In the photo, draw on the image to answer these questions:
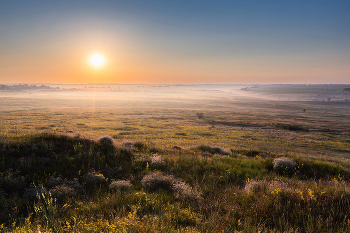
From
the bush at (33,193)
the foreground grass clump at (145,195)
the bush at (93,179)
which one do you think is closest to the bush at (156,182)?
the foreground grass clump at (145,195)

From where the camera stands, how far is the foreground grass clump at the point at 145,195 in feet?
12.2

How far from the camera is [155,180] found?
6.30 metres

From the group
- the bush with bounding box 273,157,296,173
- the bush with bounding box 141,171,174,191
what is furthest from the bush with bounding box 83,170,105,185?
the bush with bounding box 273,157,296,173

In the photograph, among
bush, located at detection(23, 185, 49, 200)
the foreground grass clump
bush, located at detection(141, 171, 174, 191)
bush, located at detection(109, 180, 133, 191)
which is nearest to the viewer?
the foreground grass clump

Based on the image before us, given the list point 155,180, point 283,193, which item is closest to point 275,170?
point 283,193

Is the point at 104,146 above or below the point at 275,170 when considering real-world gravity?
above

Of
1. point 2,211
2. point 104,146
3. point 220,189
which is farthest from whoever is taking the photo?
point 104,146

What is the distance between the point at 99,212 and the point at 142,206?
1.00 m

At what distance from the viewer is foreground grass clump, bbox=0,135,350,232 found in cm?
373

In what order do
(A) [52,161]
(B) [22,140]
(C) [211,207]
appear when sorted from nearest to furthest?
(C) [211,207] < (A) [52,161] < (B) [22,140]

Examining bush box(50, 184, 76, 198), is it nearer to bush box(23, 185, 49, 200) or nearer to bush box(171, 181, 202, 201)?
bush box(23, 185, 49, 200)

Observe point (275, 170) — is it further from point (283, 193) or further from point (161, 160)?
point (161, 160)

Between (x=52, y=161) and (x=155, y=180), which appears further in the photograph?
(x=52, y=161)

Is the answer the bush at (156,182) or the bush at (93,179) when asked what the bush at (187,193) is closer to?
the bush at (156,182)
